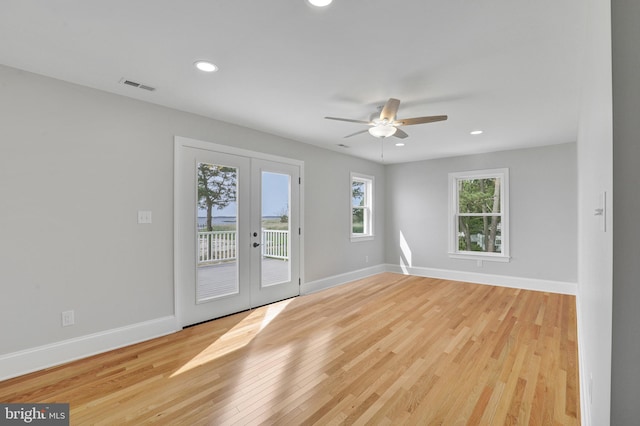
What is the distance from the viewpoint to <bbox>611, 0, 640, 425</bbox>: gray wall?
0.79 m

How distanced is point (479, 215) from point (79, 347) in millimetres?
6394

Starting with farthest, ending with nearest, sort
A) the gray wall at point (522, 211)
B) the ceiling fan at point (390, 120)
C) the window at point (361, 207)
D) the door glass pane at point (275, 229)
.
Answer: the window at point (361, 207) → the gray wall at point (522, 211) → the door glass pane at point (275, 229) → the ceiling fan at point (390, 120)

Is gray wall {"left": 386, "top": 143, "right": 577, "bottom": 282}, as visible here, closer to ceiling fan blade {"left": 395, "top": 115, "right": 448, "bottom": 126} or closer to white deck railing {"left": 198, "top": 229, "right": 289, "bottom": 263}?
ceiling fan blade {"left": 395, "top": 115, "right": 448, "bottom": 126}

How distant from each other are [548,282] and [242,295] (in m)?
5.15

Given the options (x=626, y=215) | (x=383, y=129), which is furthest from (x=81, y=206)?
(x=626, y=215)

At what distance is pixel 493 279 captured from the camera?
18.6ft

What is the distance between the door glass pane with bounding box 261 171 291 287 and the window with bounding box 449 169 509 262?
11.6 feet

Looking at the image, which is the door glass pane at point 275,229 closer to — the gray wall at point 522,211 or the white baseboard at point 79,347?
the white baseboard at point 79,347

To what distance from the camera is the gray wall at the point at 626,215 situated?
2.58 ft

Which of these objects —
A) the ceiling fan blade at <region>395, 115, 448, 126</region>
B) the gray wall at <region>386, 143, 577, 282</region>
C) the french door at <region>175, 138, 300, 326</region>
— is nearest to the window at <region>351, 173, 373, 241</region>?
the gray wall at <region>386, 143, 577, 282</region>

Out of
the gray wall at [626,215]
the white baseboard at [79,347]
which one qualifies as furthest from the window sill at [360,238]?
the gray wall at [626,215]

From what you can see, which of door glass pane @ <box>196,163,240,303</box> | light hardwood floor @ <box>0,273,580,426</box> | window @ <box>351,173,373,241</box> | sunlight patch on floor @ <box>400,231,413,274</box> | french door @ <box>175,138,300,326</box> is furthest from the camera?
sunlight patch on floor @ <box>400,231,413,274</box>

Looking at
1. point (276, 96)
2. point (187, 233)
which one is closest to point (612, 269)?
point (276, 96)

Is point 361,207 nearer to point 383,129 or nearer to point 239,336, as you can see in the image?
point 383,129
